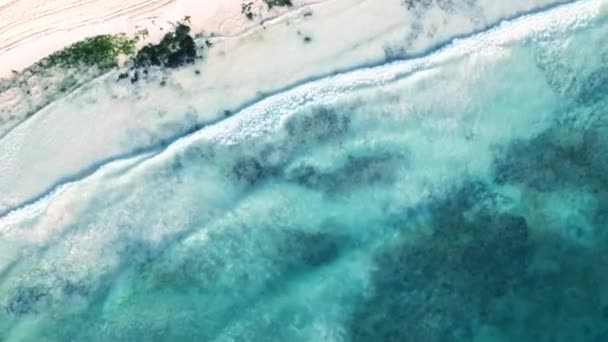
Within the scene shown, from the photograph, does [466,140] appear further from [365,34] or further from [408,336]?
[408,336]

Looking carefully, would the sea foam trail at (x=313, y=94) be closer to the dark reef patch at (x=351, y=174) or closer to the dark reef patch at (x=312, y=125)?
the dark reef patch at (x=312, y=125)

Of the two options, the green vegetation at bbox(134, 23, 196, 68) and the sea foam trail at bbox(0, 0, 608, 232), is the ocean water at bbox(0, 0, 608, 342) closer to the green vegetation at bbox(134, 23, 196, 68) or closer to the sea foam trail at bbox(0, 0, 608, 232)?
the sea foam trail at bbox(0, 0, 608, 232)

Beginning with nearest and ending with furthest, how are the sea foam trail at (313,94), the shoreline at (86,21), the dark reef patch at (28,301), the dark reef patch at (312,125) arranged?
the shoreline at (86,21) → the sea foam trail at (313,94) → the dark reef patch at (28,301) → the dark reef patch at (312,125)

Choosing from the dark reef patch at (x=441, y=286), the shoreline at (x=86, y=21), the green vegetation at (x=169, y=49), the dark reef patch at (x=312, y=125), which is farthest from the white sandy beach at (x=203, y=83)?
the dark reef patch at (x=441, y=286)

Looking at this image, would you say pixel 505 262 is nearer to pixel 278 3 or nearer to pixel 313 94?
pixel 313 94

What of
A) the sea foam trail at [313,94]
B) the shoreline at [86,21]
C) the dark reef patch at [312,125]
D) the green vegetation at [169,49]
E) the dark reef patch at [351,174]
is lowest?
the dark reef patch at [351,174]

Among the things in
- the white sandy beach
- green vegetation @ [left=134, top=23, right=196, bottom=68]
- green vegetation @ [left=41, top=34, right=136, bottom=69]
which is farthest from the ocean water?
green vegetation @ [left=41, top=34, right=136, bottom=69]

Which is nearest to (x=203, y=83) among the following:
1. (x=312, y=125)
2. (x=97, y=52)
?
(x=97, y=52)
